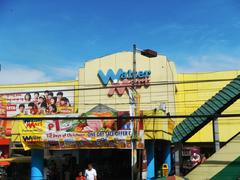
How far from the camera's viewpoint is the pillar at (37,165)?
79.0 ft

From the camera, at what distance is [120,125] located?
2161cm

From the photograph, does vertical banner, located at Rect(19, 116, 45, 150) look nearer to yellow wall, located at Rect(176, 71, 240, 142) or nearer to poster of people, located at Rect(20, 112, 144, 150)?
poster of people, located at Rect(20, 112, 144, 150)

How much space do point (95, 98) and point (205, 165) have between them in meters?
18.2

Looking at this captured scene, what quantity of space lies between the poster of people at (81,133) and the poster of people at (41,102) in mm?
13579

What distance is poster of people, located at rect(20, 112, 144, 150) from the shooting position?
2156 centimetres

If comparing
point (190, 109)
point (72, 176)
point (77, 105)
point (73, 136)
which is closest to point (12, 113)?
point (77, 105)

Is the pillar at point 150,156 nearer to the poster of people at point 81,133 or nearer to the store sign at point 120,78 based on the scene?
the poster of people at point 81,133

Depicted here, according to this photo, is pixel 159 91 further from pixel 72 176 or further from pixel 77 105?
pixel 72 176

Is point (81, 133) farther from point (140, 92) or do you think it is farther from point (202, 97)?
point (202, 97)

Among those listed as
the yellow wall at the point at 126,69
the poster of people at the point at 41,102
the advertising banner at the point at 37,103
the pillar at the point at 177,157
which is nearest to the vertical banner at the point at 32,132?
the pillar at the point at 177,157

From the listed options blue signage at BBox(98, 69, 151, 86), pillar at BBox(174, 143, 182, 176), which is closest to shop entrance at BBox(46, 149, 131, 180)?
blue signage at BBox(98, 69, 151, 86)

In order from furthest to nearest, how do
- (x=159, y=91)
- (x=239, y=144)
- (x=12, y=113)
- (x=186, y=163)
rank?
1. (x=12, y=113)
2. (x=159, y=91)
3. (x=186, y=163)
4. (x=239, y=144)

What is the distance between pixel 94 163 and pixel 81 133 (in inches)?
390

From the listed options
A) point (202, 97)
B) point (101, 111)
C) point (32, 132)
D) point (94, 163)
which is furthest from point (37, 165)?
point (202, 97)
